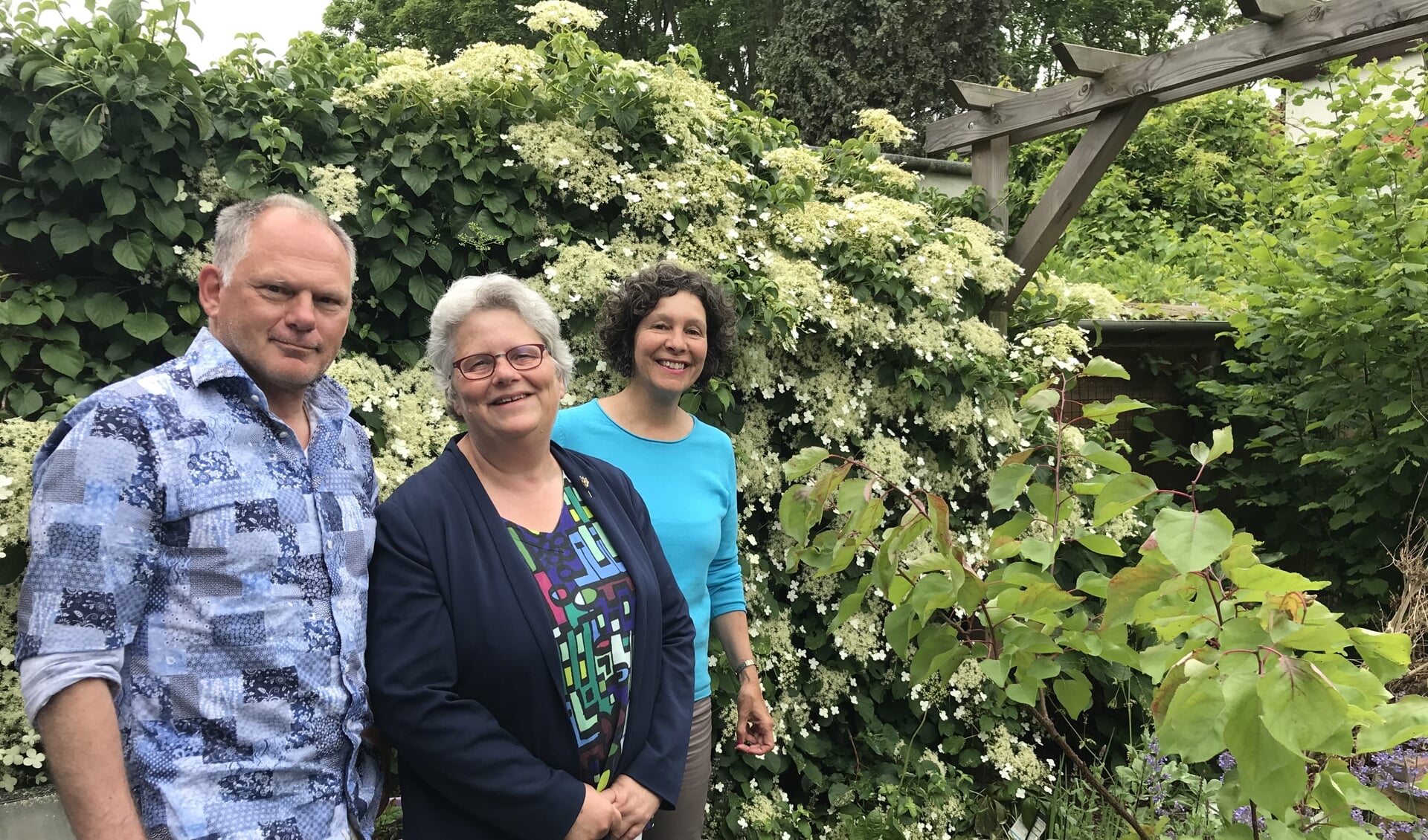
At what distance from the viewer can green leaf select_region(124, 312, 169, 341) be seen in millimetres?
2176

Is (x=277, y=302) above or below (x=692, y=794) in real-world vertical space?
above

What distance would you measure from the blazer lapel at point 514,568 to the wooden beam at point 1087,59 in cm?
318

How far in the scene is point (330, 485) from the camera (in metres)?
1.31

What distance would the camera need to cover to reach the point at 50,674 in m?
1.01

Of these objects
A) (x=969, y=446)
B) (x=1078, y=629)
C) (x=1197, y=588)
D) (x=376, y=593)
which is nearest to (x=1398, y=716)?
(x=1197, y=588)

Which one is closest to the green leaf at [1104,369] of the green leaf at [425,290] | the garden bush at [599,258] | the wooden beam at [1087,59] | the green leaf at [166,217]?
the garden bush at [599,258]

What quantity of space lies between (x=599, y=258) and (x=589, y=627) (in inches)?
59.0

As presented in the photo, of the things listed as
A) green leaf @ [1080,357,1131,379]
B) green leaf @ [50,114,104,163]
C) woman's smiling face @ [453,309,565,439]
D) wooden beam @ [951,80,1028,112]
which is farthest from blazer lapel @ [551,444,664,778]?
wooden beam @ [951,80,1028,112]

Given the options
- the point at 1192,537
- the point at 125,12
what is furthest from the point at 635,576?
the point at 125,12

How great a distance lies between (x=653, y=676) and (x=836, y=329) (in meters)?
1.89

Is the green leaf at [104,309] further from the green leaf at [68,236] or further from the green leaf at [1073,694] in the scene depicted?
the green leaf at [1073,694]

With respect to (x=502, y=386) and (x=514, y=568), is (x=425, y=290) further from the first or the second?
(x=514, y=568)

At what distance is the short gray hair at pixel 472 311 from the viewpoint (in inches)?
58.9

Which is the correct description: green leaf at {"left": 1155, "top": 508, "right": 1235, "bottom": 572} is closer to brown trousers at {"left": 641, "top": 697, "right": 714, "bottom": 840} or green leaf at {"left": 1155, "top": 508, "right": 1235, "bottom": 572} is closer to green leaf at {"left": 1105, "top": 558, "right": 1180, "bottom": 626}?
green leaf at {"left": 1105, "top": 558, "right": 1180, "bottom": 626}
